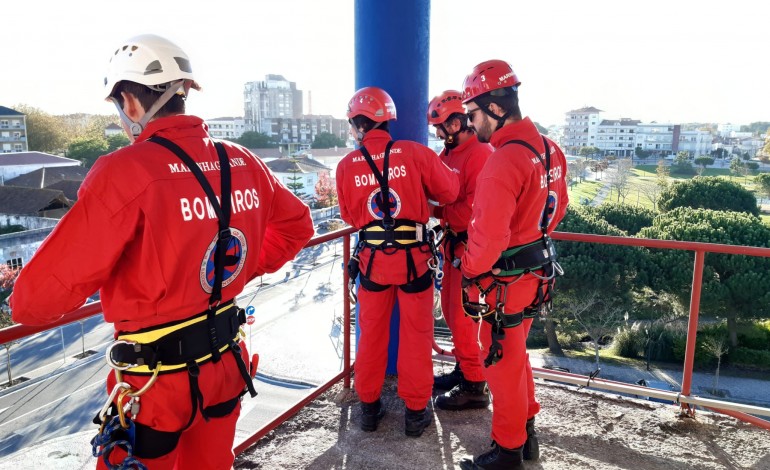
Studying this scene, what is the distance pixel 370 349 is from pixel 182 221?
2.22 meters

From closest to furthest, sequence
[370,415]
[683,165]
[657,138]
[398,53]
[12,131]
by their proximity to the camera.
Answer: [370,415], [398,53], [12,131], [683,165], [657,138]

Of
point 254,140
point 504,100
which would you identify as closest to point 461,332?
point 504,100

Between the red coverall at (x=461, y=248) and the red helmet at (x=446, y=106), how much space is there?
0.24 metres

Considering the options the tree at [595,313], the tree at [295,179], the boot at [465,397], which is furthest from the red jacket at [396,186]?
the tree at [295,179]

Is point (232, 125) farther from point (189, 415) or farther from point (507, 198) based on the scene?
point (189, 415)

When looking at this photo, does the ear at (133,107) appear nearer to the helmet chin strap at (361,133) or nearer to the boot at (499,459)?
the helmet chin strap at (361,133)

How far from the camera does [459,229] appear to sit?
4.02m

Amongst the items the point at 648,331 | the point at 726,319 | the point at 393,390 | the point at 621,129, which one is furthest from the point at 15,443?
the point at 621,129

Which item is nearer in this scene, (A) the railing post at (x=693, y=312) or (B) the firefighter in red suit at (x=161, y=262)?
(B) the firefighter in red suit at (x=161, y=262)

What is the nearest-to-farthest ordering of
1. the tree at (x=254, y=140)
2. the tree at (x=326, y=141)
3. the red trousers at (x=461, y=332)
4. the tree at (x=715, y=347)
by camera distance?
the red trousers at (x=461, y=332), the tree at (x=715, y=347), the tree at (x=254, y=140), the tree at (x=326, y=141)

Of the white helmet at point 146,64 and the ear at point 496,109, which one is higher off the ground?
the white helmet at point 146,64

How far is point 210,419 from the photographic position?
1978 millimetres

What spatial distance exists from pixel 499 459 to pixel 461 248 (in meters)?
1.48

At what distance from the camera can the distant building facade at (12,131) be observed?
55.5 m
